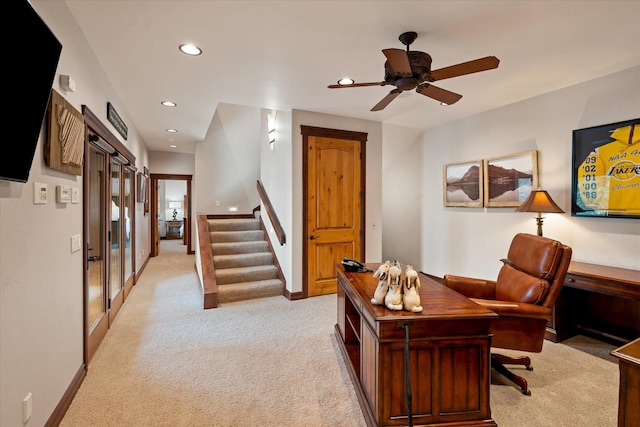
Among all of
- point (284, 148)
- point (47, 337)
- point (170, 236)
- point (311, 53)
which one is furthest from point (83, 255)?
point (170, 236)

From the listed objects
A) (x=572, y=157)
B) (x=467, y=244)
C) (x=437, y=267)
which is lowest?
(x=437, y=267)

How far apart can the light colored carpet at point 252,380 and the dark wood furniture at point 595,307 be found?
12.7 inches

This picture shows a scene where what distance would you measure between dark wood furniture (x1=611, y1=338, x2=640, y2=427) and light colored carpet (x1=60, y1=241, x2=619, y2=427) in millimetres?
875

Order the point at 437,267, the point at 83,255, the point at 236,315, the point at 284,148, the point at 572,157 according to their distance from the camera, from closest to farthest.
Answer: the point at 83,255 < the point at 572,157 < the point at 236,315 < the point at 284,148 < the point at 437,267

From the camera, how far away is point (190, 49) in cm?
254

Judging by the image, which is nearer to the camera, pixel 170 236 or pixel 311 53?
pixel 311 53

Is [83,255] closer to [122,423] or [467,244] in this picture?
[122,423]

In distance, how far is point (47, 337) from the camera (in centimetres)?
175

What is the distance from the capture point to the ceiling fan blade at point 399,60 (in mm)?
1929

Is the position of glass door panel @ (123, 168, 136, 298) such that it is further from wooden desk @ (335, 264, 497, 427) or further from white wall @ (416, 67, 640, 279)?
white wall @ (416, 67, 640, 279)

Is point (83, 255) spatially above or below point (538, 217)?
below

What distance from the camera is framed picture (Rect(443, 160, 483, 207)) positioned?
4.41m

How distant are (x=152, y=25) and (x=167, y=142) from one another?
4.78m

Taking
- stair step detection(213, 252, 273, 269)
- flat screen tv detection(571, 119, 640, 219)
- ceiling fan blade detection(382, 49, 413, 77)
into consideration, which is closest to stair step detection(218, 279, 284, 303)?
stair step detection(213, 252, 273, 269)
